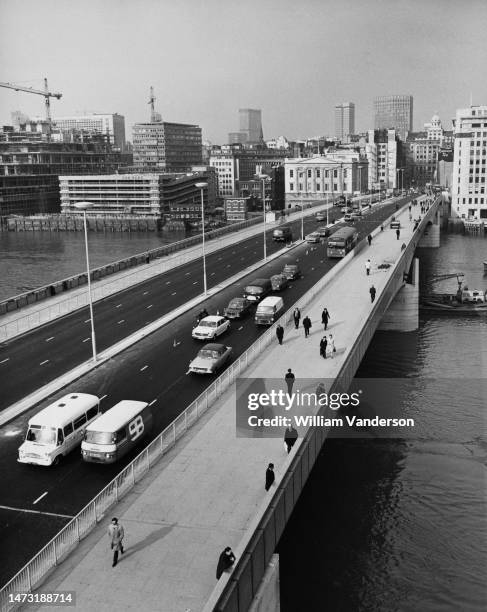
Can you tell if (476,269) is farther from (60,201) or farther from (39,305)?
(60,201)

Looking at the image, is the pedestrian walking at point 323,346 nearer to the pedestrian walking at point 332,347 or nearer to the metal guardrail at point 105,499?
the pedestrian walking at point 332,347

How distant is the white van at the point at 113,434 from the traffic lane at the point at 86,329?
23.1ft

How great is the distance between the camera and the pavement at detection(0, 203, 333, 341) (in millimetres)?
38625

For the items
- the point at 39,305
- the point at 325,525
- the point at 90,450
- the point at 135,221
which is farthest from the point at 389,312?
the point at 135,221

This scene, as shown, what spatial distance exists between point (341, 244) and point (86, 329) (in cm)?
3179

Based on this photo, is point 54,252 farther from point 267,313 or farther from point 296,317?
point 296,317

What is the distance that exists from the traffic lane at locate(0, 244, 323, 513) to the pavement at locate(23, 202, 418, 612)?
168 cm

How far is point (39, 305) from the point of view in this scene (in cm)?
4278

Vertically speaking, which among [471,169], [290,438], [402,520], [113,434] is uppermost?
[471,169]

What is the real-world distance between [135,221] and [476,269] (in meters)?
92.3

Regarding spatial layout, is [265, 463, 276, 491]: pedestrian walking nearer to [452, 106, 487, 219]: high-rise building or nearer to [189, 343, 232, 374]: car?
[189, 343, 232, 374]: car

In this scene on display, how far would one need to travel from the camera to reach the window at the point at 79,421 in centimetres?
2265

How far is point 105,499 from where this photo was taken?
18.4 metres

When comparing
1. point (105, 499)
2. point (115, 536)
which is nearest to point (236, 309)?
point (105, 499)
